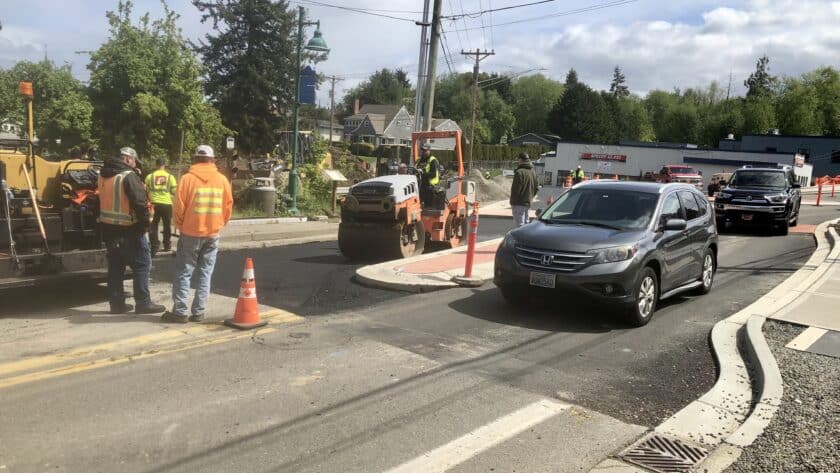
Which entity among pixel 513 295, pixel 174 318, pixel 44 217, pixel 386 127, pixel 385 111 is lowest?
pixel 174 318

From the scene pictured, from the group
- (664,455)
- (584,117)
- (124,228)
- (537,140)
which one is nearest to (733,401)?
(664,455)

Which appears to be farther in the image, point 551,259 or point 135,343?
point 551,259

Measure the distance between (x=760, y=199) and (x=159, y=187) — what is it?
15.2 m

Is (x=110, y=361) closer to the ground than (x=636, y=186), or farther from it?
closer to the ground

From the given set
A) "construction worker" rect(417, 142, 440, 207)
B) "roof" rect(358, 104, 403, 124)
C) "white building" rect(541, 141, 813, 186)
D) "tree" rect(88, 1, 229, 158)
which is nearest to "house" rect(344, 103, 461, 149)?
"roof" rect(358, 104, 403, 124)

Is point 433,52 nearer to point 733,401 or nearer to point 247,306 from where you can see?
point 247,306

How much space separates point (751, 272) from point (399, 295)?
685 cm

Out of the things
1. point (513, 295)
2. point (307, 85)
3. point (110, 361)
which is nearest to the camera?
point (110, 361)

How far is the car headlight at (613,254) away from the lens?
7.40m

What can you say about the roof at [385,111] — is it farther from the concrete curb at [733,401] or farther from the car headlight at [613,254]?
the concrete curb at [733,401]

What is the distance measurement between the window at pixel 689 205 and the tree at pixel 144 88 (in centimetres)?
2006

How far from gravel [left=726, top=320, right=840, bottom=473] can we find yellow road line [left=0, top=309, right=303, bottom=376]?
15.7 ft

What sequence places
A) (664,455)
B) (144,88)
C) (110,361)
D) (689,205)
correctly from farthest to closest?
1. (144,88)
2. (689,205)
3. (110,361)
4. (664,455)

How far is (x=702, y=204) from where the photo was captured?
9844 millimetres
